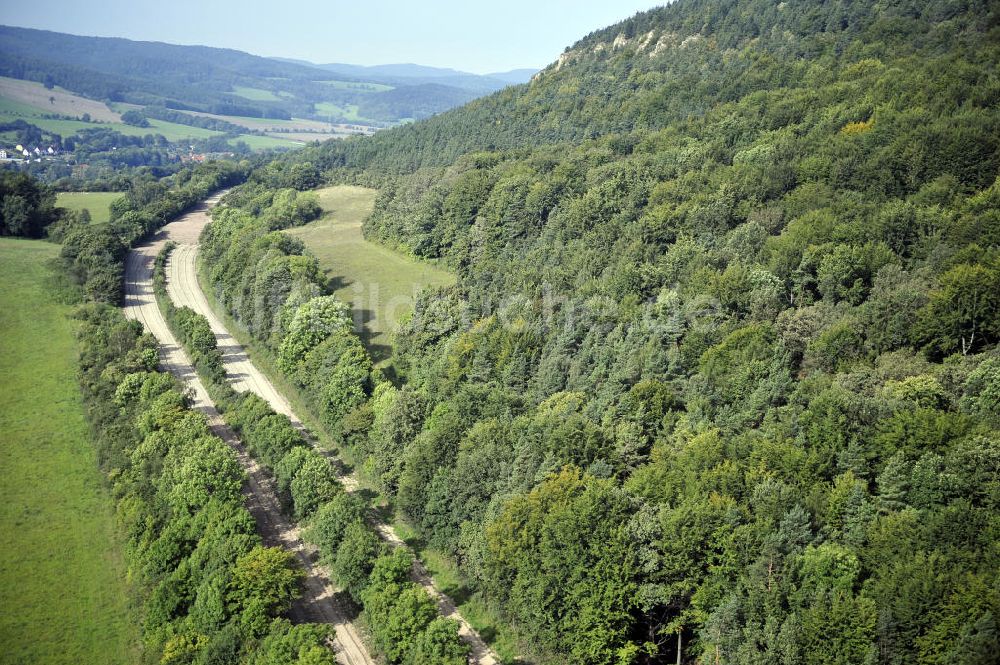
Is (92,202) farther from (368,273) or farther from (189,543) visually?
(189,543)

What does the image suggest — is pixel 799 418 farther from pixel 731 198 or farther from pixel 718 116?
pixel 718 116

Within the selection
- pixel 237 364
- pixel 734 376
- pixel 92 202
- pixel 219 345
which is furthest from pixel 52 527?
pixel 92 202

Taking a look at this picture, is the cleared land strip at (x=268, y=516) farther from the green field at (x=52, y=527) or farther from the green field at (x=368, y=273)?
the green field at (x=368, y=273)

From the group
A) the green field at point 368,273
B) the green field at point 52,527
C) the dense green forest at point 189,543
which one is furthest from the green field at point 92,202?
the dense green forest at point 189,543

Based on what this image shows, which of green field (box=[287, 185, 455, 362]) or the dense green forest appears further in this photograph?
green field (box=[287, 185, 455, 362])

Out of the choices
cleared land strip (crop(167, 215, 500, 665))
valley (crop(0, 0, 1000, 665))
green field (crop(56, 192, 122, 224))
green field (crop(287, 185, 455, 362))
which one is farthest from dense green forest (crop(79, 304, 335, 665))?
green field (crop(56, 192, 122, 224))

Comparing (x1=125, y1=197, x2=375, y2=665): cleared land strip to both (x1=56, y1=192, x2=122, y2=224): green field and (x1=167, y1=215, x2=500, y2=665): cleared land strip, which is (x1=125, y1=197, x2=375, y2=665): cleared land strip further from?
(x1=56, y1=192, x2=122, y2=224): green field
